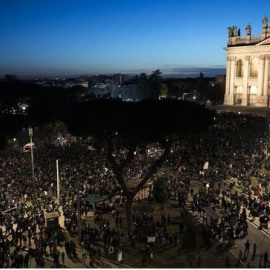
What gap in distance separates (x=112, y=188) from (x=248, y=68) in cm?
4506

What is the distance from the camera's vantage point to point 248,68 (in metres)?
66.8

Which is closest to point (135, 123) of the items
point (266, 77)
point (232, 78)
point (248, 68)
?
point (266, 77)

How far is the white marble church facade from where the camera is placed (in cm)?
6366

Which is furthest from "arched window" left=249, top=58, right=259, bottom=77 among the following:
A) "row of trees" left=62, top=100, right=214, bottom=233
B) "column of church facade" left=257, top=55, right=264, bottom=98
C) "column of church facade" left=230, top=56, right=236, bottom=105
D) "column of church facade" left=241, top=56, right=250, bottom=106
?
"row of trees" left=62, top=100, right=214, bottom=233

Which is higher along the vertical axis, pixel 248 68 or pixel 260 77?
pixel 248 68

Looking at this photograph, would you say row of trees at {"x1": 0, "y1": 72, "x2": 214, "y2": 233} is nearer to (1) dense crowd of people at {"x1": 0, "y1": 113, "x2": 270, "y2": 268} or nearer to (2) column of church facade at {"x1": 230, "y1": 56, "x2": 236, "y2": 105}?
(1) dense crowd of people at {"x1": 0, "y1": 113, "x2": 270, "y2": 268}

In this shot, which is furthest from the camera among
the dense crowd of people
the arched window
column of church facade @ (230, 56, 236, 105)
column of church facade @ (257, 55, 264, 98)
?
column of church facade @ (230, 56, 236, 105)

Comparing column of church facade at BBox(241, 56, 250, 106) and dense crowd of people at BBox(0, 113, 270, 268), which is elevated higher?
column of church facade at BBox(241, 56, 250, 106)

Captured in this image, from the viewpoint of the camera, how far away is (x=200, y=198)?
2555 centimetres

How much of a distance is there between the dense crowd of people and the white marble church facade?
65.2 ft

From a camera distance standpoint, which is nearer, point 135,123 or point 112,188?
point 135,123

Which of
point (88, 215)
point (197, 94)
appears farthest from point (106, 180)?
point (197, 94)

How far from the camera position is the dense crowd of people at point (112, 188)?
66.5 ft

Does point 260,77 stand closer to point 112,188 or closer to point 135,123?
point 112,188
